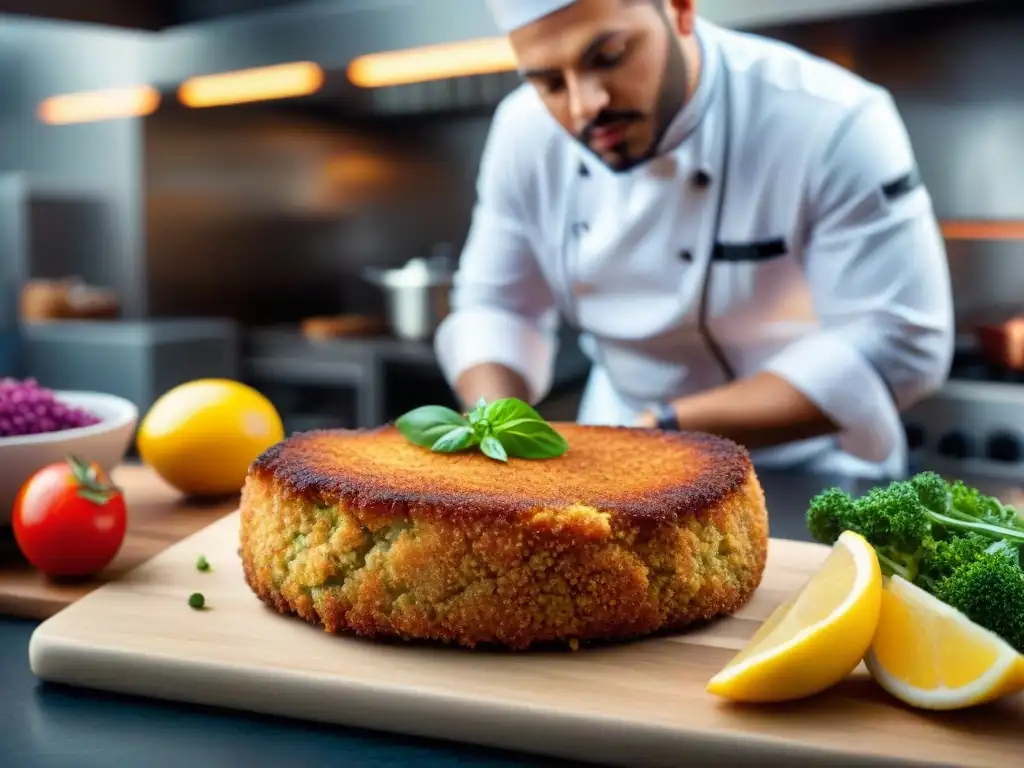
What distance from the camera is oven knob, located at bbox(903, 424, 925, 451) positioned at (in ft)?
7.99

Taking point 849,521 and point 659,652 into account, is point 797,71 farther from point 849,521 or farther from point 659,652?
point 659,652

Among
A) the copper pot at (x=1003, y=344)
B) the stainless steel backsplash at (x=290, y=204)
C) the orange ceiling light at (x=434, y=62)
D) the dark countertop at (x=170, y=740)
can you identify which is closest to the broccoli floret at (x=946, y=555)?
the dark countertop at (x=170, y=740)

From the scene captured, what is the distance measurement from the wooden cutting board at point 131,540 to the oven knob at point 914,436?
1.73 meters

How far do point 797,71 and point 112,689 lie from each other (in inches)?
57.1

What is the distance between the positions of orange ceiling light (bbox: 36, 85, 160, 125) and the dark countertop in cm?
304

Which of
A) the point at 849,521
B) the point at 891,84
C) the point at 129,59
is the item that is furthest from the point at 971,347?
the point at 129,59

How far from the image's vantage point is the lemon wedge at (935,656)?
0.66m

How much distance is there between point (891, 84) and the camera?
2.74m

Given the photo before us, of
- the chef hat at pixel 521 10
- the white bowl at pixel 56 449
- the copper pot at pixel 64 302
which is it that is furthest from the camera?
the copper pot at pixel 64 302

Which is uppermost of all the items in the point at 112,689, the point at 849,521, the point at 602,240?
the point at 602,240

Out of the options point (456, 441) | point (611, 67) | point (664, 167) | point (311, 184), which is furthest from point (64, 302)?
point (456, 441)

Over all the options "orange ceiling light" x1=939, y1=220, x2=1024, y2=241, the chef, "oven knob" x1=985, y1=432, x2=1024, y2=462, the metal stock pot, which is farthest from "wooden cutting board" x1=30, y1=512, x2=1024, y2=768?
the metal stock pot

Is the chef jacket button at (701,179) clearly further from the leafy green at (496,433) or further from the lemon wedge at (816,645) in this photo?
the lemon wedge at (816,645)

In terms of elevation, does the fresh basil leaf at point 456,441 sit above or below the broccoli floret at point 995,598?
above
